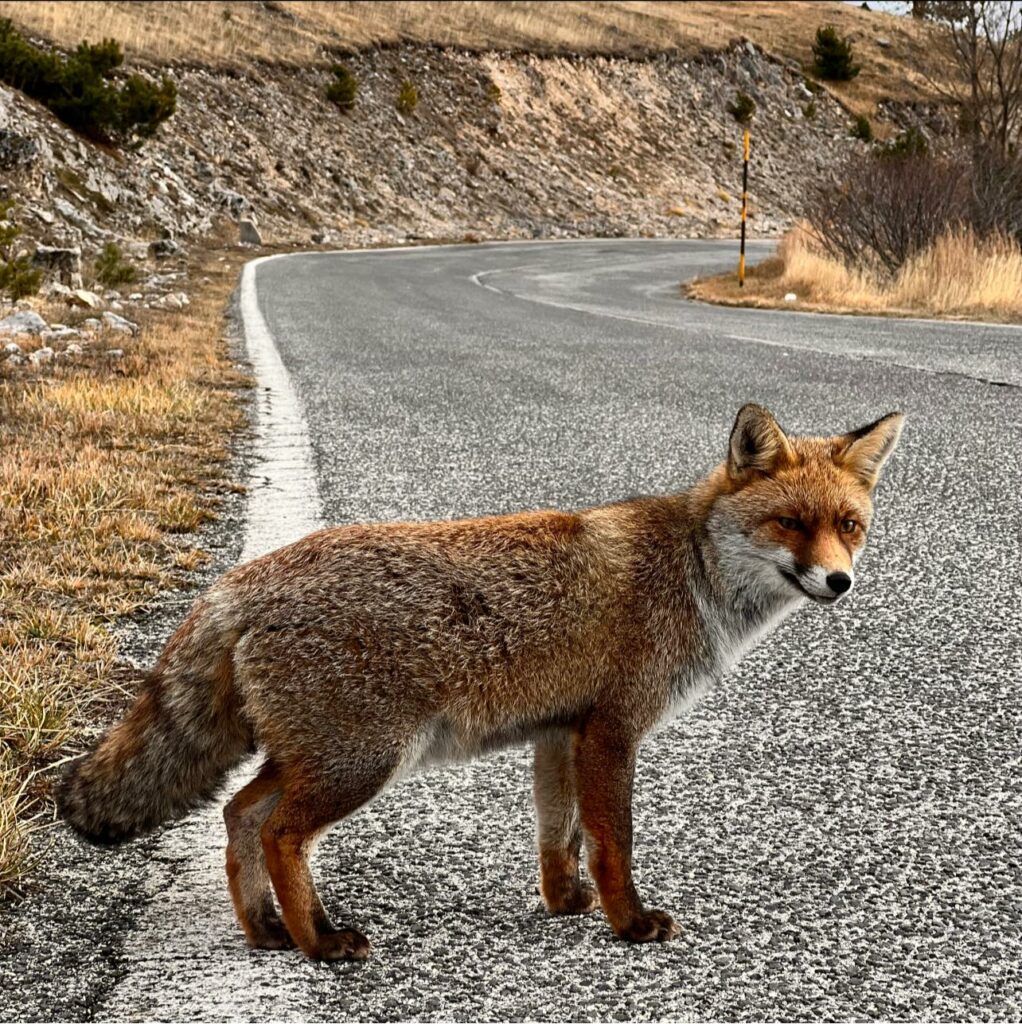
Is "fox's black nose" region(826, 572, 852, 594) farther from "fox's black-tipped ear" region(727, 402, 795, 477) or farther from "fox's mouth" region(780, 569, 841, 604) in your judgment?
"fox's black-tipped ear" region(727, 402, 795, 477)

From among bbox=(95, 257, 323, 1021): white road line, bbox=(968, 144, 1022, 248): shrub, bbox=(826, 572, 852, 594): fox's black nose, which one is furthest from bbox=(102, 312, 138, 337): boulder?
bbox=(968, 144, 1022, 248): shrub

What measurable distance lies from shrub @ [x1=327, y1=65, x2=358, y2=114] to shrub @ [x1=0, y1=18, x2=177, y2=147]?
15.3m

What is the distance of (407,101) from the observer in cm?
5634

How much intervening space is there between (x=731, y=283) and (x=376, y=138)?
31848 mm

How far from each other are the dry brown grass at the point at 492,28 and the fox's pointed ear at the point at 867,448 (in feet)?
94.2

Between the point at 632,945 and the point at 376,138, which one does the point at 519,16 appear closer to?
the point at 376,138

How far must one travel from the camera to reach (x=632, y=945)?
2785 mm

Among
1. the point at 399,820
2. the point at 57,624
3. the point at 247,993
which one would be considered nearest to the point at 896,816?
the point at 399,820

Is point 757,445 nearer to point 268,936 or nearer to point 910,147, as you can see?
point 268,936

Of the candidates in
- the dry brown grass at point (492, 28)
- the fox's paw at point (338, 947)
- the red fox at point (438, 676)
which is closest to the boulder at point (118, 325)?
the red fox at point (438, 676)

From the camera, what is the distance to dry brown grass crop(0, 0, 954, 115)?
48781 millimetres

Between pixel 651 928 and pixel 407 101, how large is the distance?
57222 millimetres

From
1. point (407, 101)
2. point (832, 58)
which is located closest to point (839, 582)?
point (407, 101)

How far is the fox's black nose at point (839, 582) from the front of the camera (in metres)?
3.17
